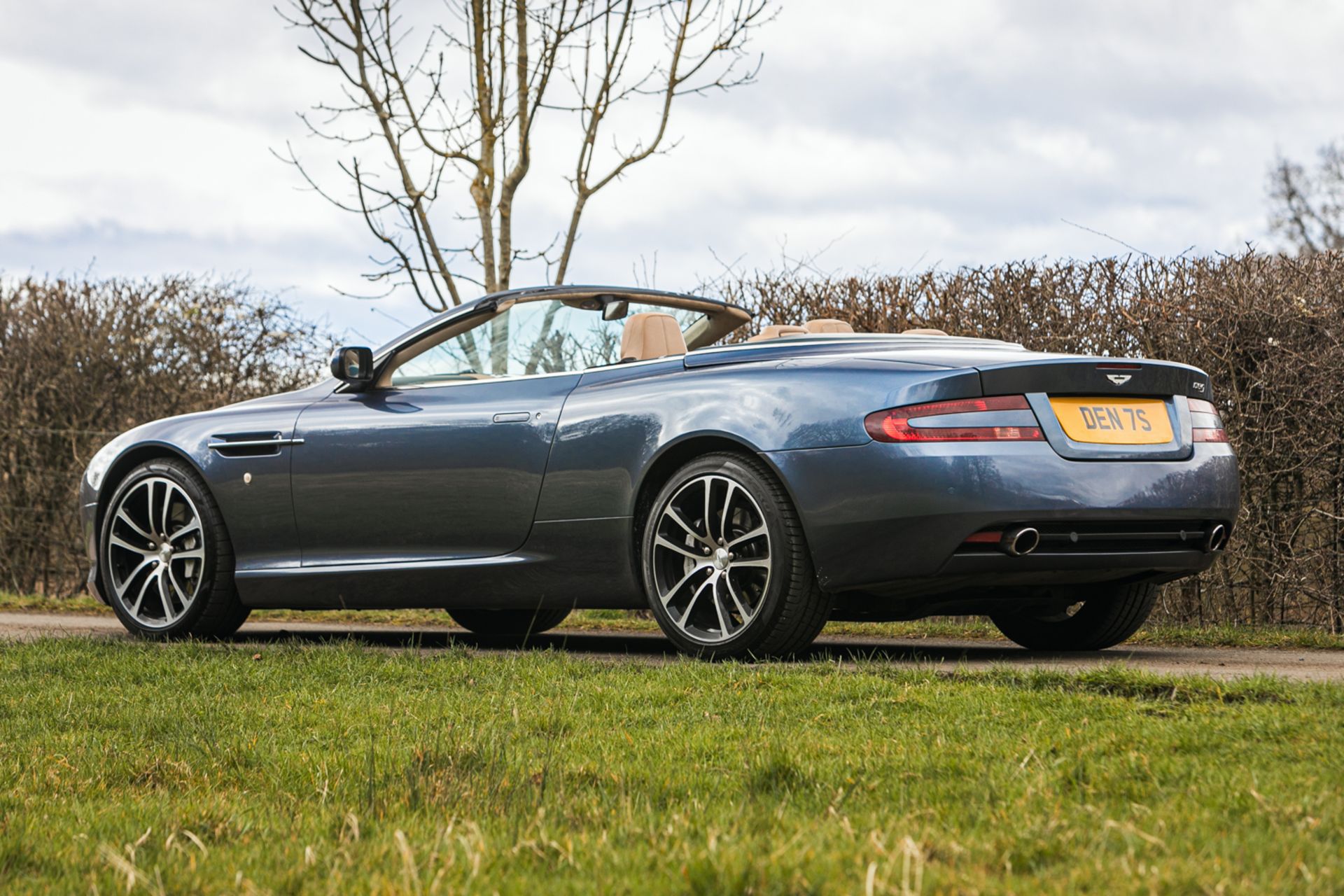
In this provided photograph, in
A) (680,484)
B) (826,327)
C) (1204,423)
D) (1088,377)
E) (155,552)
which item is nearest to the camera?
(1088,377)

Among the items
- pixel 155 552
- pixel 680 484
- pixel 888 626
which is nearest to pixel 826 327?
pixel 680 484

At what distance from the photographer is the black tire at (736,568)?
18.2 feet

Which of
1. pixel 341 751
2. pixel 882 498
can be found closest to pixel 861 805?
pixel 341 751

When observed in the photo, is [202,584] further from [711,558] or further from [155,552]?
[711,558]

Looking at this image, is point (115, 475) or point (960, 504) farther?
point (115, 475)

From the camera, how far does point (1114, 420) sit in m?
5.45

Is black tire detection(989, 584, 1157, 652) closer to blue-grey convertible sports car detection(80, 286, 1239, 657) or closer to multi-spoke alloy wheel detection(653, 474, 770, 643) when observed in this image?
blue-grey convertible sports car detection(80, 286, 1239, 657)

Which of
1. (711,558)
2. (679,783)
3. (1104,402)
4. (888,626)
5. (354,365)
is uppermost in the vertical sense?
(354,365)

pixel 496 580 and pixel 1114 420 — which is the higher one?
pixel 1114 420

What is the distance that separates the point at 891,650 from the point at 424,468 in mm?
2172

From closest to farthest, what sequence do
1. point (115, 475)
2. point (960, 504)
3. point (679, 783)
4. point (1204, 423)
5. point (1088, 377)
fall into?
1. point (679, 783)
2. point (960, 504)
3. point (1088, 377)
4. point (1204, 423)
5. point (115, 475)

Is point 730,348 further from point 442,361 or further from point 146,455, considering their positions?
point 146,455

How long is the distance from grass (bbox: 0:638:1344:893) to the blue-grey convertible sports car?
650 millimetres

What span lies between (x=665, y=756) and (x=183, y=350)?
9861 millimetres
